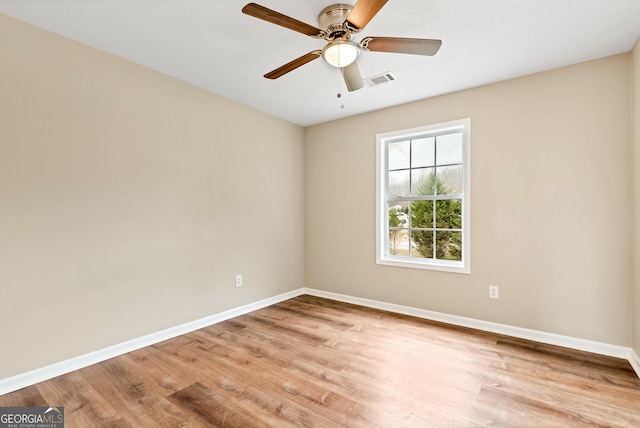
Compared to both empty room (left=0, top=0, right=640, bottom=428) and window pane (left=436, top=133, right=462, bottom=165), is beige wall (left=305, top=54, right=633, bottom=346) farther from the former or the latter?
window pane (left=436, top=133, right=462, bottom=165)

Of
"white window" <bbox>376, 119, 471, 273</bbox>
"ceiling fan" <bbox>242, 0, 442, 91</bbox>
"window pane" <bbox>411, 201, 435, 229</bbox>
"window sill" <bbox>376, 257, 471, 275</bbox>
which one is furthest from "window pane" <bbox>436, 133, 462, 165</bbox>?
"ceiling fan" <bbox>242, 0, 442, 91</bbox>

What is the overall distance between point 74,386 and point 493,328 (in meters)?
3.59

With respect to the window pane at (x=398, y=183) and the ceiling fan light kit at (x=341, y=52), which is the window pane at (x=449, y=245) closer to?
the window pane at (x=398, y=183)

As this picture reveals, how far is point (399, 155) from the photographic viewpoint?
3732 mm

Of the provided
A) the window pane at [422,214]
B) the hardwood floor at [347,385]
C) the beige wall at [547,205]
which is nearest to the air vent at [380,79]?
the beige wall at [547,205]

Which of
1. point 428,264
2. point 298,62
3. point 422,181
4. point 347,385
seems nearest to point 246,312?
point 347,385

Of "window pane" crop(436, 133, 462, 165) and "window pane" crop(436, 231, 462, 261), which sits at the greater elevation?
"window pane" crop(436, 133, 462, 165)

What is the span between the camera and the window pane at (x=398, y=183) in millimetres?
3674

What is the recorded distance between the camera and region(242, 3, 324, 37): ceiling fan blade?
1492 millimetres

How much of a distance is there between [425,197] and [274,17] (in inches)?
101

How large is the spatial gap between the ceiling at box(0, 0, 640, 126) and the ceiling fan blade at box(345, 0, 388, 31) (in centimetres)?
33

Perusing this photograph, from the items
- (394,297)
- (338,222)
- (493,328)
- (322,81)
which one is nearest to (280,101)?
(322,81)

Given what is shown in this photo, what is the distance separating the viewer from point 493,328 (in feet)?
9.68

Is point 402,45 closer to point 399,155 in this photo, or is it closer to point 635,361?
point 399,155
